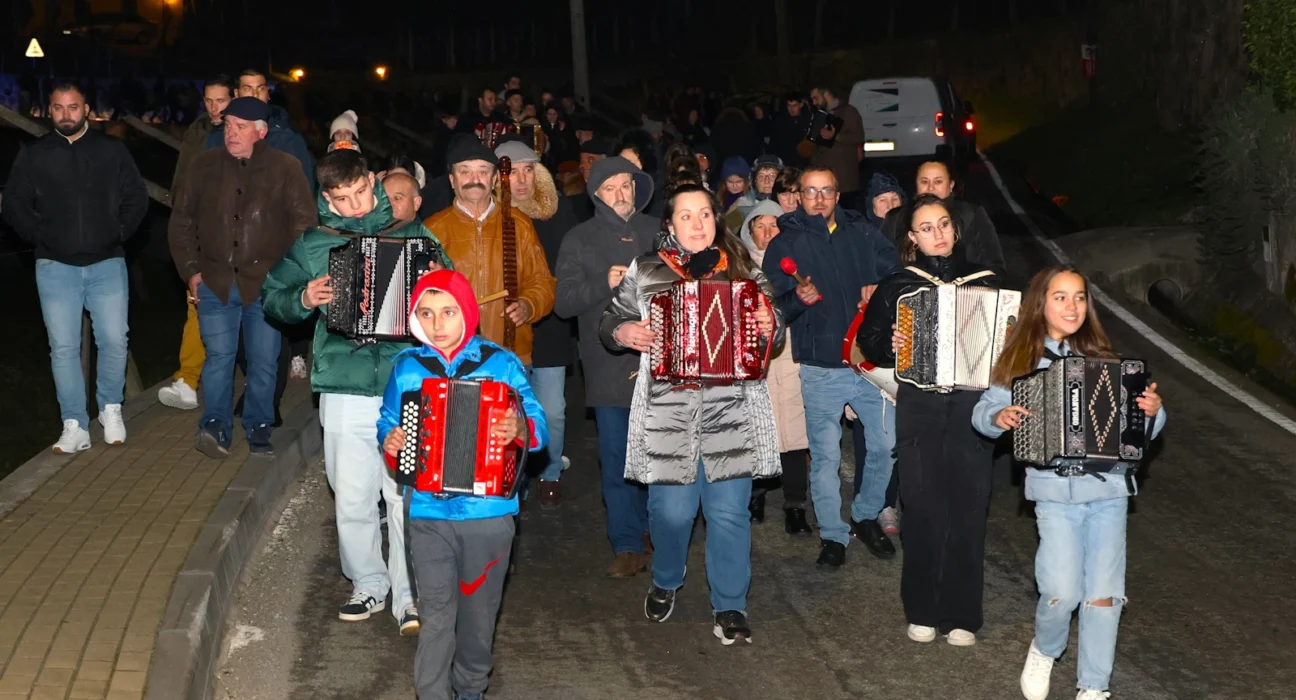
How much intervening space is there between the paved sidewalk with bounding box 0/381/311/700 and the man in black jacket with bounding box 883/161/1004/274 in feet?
13.0

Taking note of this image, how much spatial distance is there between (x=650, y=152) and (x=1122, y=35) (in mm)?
22911

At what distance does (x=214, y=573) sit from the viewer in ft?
25.9

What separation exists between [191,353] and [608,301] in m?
4.50

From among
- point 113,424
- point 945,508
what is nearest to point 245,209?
point 113,424

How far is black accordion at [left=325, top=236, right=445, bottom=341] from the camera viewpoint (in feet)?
25.2

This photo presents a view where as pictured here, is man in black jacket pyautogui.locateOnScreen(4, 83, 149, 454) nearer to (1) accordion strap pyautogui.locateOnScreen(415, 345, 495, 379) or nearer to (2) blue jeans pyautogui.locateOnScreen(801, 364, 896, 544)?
(2) blue jeans pyautogui.locateOnScreen(801, 364, 896, 544)

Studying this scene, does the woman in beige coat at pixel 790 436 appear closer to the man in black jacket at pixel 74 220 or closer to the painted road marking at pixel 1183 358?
the painted road marking at pixel 1183 358

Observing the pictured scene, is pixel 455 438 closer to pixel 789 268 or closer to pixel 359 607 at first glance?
pixel 359 607

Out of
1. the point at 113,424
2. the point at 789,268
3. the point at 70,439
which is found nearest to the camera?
the point at 789,268

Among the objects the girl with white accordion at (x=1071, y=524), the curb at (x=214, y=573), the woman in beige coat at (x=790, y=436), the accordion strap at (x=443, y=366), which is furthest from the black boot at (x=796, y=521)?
the accordion strap at (x=443, y=366)

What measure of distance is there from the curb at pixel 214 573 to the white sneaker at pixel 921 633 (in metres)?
3.14

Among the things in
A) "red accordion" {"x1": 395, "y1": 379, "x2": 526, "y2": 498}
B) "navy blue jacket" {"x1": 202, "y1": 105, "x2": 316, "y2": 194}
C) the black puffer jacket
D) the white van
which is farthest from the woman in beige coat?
the white van

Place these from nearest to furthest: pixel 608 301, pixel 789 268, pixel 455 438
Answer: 1. pixel 455 438
2. pixel 608 301
3. pixel 789 268

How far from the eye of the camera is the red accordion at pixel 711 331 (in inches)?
298
